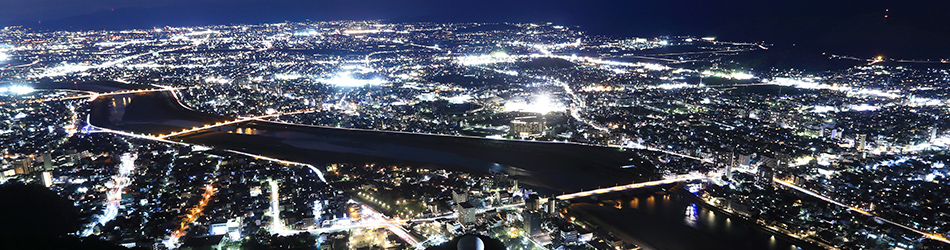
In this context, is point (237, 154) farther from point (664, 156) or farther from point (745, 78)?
point (745, 78)

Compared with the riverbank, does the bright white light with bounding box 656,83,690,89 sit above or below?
above

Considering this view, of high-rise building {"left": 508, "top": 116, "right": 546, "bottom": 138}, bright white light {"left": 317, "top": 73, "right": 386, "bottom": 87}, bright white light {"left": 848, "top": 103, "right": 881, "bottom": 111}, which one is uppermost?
bright white light {"left": 317, "top": 73, "right": 386, "bottom": 87}

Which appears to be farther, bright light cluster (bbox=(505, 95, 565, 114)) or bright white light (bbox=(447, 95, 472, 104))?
bright white light (bbox=(447, 95, 472, 104))

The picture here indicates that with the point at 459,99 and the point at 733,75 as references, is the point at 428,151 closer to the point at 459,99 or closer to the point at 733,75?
the point at 459,99

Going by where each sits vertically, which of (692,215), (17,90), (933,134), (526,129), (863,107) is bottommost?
(692,215)

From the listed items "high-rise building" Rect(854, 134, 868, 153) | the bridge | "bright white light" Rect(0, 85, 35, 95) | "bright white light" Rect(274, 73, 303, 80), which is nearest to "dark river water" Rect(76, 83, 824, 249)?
the bridge

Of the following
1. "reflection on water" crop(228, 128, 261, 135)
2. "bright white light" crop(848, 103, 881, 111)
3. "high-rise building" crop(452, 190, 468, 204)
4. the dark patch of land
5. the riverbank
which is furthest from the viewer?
"bright white light" crop(848, 103, 881, 111)

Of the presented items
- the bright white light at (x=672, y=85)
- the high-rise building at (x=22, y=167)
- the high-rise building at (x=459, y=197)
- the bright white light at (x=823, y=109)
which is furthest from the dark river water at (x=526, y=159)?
the bright white light at (x=672, y=85)

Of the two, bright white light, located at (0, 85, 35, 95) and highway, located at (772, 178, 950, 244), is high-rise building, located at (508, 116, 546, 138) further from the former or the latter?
bright white light, located at (0, 85, 35, 95)

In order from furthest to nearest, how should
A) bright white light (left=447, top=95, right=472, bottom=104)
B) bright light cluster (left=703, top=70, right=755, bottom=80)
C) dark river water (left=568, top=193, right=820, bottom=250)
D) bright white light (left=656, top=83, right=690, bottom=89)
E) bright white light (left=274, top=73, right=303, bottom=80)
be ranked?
bright white light (left=274, top=73, right=303, bottom=80) < bright light cluster (left=703, top=70, right=755, bottom=80) < bright white light (left=656, top=83, right=690, bottom=89) < bright white light (left=447, top=95, right=472, bottom=104) < dark river water (left=568, top=193, right=820, bottom=250)

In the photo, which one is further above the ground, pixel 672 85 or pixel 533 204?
pixel 672 85

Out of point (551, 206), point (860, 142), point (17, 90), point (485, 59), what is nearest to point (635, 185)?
point (551, 206)

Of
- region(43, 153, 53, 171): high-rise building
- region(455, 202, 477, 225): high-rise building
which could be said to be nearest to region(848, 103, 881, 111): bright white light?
region(455, 202, 477, 225): high-rise building

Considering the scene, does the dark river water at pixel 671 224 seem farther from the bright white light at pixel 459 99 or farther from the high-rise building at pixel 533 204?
the bright white light at pixel 459 99
